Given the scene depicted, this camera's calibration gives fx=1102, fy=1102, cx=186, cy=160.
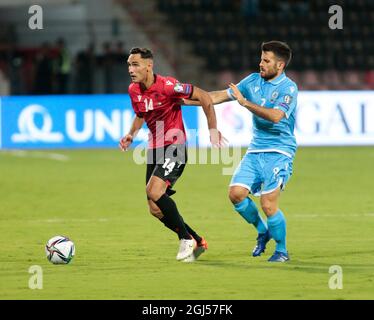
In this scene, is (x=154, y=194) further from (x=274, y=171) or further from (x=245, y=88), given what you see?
(x=245, y=88)

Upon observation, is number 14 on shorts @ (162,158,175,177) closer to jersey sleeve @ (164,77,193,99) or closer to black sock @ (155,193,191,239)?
black sock @ (155,193,191,239)

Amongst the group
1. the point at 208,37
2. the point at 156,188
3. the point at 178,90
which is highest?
the point at 208,37

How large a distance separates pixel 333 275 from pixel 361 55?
2084 cm

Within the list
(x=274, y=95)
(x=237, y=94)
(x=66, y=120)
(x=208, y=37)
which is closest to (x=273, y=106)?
(x=274, y=95)

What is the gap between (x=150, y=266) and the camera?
1018cm

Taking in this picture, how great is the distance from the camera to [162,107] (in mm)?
10680

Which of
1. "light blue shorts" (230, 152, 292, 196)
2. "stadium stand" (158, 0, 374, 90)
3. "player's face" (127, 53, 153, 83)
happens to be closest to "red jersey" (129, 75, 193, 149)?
"player's face" (127, 53, 153, 83)

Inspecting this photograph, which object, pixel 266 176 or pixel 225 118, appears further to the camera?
pixel 225 118

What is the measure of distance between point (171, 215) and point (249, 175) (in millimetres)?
834

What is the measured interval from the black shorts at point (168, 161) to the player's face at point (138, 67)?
723 millimetres
